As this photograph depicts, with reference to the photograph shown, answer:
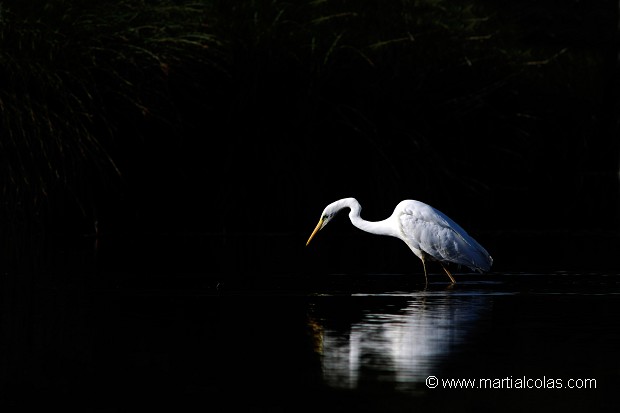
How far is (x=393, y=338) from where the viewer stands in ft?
24.1

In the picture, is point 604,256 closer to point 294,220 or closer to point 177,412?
point 294,220

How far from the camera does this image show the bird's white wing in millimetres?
10922

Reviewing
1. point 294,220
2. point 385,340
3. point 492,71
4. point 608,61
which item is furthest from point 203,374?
point 608,61

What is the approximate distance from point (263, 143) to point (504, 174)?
4.15 meters

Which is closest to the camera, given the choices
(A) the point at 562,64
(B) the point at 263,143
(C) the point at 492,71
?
(B) the point at 263,143

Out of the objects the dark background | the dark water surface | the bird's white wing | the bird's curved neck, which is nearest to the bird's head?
the bird's curved neck

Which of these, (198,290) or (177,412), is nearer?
(177,412)

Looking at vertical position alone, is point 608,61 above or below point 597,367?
→ above

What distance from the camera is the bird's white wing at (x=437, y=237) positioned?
430 inches

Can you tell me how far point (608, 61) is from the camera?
89.6 ft

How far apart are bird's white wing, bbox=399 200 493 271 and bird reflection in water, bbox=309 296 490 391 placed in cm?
148

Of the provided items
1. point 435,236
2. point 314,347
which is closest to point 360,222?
point 435,236

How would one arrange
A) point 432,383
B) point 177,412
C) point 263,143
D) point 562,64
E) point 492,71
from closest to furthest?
point 177,412, point 432,383, point 263,143, point 492,71, point 562,64

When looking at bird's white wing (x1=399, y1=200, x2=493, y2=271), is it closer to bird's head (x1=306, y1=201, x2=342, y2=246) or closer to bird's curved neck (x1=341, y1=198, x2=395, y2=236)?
bird's curved neck (x1=341, y1=198, x2=395, y2=236)
